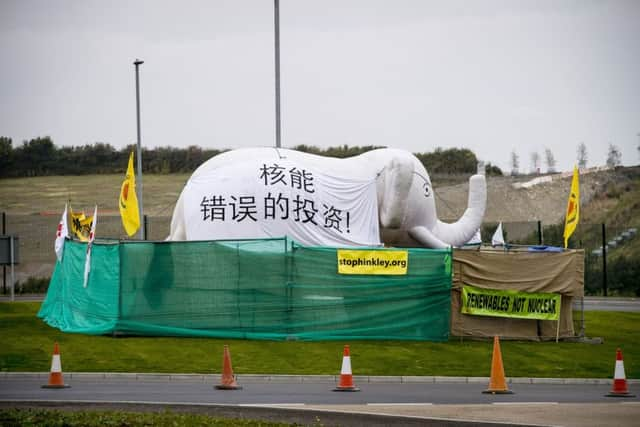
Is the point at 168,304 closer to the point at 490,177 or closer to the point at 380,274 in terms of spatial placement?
the point at 380,274

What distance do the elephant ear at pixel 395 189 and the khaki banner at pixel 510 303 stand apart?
4084 millimetres

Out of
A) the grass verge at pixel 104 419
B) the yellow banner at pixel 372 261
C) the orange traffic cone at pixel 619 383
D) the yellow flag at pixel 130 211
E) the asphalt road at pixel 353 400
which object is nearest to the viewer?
the grass verge at pixel 104 419

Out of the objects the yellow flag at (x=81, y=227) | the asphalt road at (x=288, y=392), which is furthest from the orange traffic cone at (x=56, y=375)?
→ the yellow flag at (x=81, y=227)

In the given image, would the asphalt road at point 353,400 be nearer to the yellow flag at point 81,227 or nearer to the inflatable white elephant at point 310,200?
the inflatable white elephant at point 310,200

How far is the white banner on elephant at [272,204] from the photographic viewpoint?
28.3m

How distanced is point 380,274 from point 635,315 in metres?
11.5

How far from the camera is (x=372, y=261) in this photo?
88.5 ft

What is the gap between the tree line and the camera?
9344 centimetres

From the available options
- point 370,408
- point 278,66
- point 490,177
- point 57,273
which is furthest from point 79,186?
point 370,408

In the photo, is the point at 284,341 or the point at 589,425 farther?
the point at 284,341

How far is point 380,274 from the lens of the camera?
27.0 metres

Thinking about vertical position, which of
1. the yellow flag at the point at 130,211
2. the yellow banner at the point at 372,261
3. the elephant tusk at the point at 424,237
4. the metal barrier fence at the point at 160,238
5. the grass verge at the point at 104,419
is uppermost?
the yellow flag at the point at 130,211

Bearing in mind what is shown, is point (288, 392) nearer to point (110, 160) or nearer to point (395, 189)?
point (395, 189)

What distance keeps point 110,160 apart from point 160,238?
33191 mm
